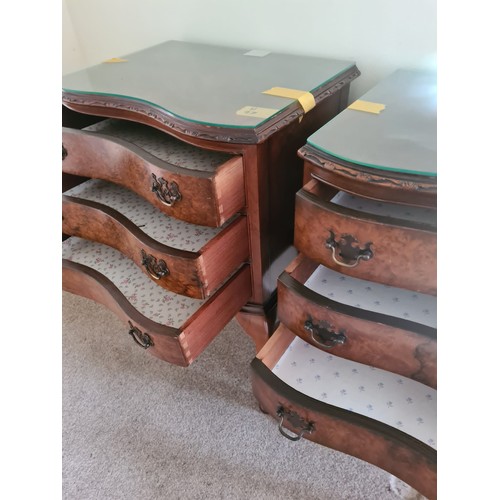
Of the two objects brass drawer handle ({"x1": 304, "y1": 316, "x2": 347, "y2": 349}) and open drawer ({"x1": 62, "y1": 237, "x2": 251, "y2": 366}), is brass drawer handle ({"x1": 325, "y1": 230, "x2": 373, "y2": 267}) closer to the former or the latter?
brass drawer handle ({"x1": 304, "y1": 316, "x2": 347, "y2": 349})

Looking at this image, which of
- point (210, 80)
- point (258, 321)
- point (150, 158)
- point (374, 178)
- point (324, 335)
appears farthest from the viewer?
point (258, 321)

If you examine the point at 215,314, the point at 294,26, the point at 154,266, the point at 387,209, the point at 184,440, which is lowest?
the point at 184,440

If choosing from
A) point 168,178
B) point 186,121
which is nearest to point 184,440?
point 168,178

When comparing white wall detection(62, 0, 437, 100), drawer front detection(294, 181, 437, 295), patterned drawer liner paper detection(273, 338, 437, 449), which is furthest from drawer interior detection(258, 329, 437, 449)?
white wall detection(62, 0, 437, 100)

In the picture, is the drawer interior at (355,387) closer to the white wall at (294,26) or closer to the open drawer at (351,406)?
the open drawer at (351,406)

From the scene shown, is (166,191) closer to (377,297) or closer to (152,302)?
(152,302)

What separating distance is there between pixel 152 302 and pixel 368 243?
566 millimetres

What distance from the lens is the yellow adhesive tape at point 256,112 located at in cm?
82

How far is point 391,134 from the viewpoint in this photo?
0.75 m

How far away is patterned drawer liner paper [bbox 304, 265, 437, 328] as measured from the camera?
2.66 ft

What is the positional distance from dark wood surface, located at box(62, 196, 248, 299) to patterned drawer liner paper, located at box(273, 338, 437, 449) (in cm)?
21

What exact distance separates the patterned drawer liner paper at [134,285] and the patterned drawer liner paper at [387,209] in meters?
0.40

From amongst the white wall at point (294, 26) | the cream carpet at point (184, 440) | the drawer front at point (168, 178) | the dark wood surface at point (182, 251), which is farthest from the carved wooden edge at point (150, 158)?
the cream carpet at point (184, 440)
